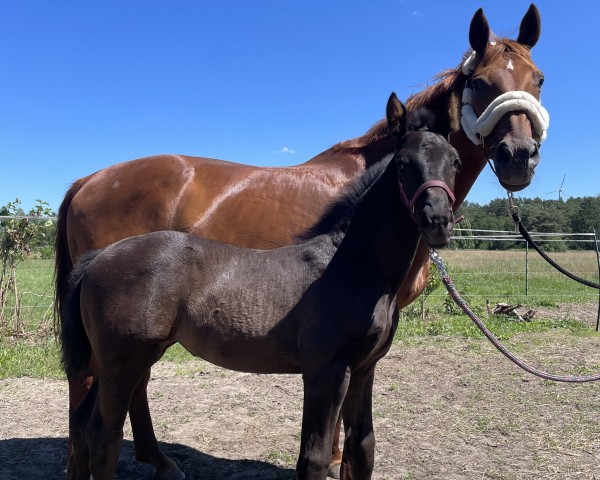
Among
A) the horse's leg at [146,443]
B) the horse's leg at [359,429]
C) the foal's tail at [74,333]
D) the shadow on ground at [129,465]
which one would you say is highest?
the foal's tail at [74,333]

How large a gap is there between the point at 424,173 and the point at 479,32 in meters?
1.39

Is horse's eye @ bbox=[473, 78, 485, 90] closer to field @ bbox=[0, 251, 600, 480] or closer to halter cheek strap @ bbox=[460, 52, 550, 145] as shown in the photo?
halter cheek strap @ bbox=[460, 52, 550, 145]

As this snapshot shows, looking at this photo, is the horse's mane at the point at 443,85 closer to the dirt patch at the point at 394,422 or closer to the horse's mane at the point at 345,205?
the horse's mane at the point at 345,205

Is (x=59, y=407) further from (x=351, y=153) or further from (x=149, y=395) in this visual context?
(x=351, y=153)

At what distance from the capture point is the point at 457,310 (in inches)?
368

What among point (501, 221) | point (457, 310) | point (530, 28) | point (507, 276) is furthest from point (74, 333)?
point (501, 221)

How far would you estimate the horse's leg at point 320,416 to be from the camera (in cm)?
224

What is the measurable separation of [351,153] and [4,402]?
4151 mm

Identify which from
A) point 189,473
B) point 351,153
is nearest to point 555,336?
point 351,153

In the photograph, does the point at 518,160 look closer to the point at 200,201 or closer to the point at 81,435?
the point at 200,201

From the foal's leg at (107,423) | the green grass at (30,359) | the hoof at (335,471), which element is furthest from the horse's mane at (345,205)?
the green grass at (30,359)

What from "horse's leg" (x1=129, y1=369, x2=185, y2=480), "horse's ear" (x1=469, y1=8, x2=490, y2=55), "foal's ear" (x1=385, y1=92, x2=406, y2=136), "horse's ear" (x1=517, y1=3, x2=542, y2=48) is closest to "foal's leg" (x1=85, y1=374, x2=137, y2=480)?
"horse's leg" (x1=129, y1=369, x2=185, y2=480)

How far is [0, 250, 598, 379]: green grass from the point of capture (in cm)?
624

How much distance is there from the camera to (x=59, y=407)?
15.4 feet
